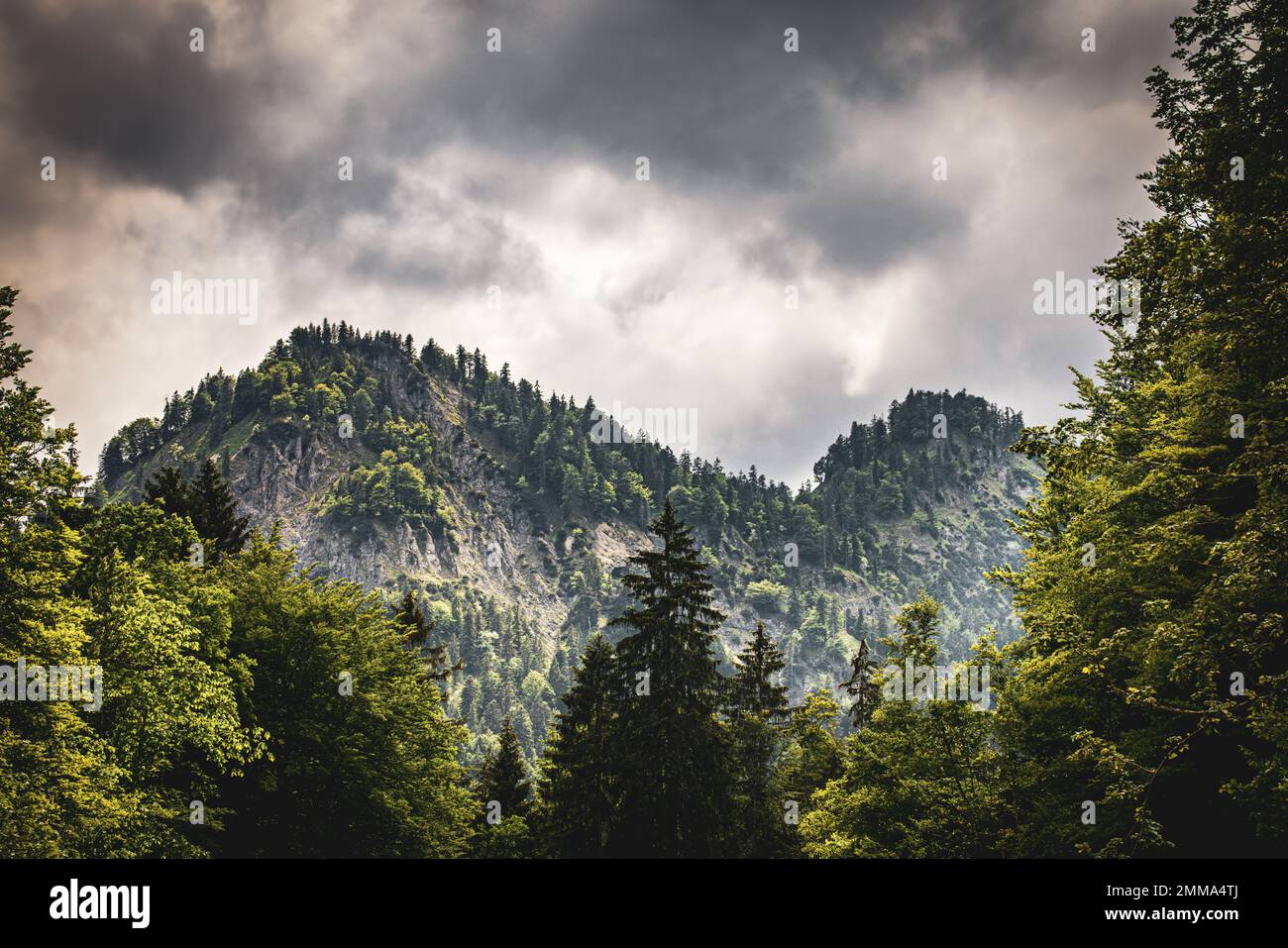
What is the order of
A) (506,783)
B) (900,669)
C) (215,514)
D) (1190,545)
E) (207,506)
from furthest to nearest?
(506,783) < (215,514) < (207,506) < (900,669) < (1190,545)

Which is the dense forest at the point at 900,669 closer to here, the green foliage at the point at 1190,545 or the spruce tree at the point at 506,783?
the green foliage at the point at 1190,545

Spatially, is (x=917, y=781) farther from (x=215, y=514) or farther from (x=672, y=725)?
(x=215, y=514)

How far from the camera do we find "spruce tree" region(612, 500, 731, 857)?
2959cm

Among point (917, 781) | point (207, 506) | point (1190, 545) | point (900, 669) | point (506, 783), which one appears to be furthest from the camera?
point (506, 783)

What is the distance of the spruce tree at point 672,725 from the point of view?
29.6m

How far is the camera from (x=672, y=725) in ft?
99.6

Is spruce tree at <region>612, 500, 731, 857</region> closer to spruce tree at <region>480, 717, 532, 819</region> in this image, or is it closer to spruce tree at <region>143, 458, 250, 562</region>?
spruce tree at <region>143, 458, 250, 562</region>

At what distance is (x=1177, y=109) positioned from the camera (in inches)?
837

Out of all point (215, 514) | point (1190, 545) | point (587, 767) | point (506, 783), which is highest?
point (215, 514)

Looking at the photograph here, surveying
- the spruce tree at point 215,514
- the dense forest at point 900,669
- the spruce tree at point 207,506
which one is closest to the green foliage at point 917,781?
the dense forest at point 900,669

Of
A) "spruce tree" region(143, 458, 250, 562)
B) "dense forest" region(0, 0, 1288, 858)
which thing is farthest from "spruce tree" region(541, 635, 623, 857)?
"spruce tree" region(143, 458, 250, 562)

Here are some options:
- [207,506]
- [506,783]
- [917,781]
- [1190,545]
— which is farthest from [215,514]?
[1190,545]
